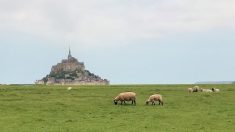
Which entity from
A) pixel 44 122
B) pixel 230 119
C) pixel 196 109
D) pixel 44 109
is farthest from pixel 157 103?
pixel 44 122

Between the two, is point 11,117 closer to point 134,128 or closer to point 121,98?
point 134,128

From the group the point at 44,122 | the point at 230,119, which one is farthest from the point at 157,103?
the point at 44,122

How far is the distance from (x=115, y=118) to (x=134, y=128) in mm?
4475

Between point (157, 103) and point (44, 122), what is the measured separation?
15.3 metres

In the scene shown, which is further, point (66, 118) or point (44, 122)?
point (66, 118)

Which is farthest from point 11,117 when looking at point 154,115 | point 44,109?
point 154,115

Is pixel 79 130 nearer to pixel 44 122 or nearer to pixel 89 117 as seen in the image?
pixel 44 122

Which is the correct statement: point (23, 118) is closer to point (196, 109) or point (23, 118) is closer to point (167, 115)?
point (167, 115)

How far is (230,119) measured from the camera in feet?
86.8

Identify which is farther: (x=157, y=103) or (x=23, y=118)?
(x=157, y=103)

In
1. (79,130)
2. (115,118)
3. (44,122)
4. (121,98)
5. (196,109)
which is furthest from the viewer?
(121,98)

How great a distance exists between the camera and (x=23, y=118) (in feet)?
89.5

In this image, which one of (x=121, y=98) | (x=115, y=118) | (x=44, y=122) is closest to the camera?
(x=44, y=122)

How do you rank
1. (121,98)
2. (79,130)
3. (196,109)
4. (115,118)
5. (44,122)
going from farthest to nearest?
(121,98)
(196,109)
(115,118)
(44,122)
(79,130)
